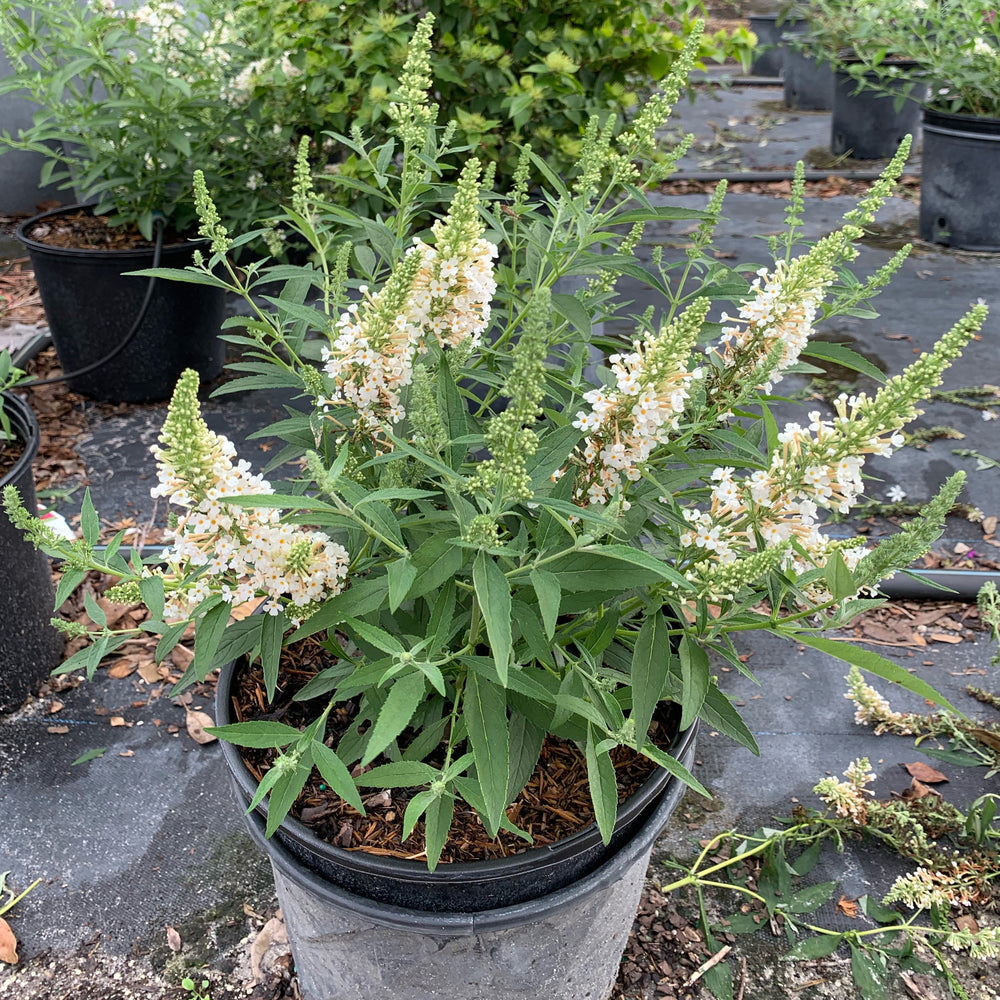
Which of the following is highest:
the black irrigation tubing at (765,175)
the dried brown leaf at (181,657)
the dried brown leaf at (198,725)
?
the black irrigation tubing at (765,175)

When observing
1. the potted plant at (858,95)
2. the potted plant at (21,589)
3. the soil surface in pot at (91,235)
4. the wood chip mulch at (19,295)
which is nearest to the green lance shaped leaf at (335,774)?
the potted plant at (21,589)

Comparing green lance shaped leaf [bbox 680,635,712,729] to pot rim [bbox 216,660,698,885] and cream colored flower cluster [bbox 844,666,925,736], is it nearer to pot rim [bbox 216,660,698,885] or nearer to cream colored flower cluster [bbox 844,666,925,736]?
pot rim [bbox 216,660,698,885]

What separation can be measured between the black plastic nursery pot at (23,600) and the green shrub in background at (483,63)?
4.02ft

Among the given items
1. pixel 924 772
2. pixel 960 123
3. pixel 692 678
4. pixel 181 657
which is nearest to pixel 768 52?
pixel 960 123

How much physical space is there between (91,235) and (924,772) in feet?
10.6

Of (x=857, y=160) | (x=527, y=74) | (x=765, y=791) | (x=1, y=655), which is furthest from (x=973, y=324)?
(x=857, y=160)

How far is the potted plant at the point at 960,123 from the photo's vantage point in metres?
4.70

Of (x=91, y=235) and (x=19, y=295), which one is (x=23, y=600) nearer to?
(x=91, y=235)

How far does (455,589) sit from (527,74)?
8.09 feet

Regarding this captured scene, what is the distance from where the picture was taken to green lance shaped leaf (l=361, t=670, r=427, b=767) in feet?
3.13

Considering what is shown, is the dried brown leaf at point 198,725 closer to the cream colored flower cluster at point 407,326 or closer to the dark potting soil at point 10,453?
the dark potting soil at point 10,453

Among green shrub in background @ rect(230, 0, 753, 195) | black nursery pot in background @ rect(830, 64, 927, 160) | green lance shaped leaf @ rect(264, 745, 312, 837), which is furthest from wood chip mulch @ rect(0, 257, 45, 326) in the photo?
black nursery pot in background @ rect(830, 64, 927, 160)

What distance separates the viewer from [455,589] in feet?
3.72

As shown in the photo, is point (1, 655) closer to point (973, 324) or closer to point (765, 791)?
point (765, 791)
